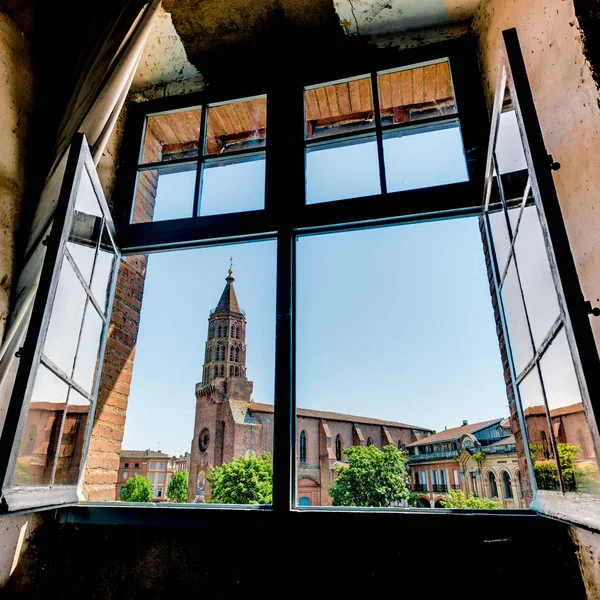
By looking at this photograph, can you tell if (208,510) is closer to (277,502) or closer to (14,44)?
(277,502)

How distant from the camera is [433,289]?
573 inches

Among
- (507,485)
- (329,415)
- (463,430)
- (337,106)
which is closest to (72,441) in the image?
(337,106)

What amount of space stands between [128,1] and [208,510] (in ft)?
6.33

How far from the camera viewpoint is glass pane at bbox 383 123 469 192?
64.9 inches

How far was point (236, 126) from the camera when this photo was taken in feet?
6.61

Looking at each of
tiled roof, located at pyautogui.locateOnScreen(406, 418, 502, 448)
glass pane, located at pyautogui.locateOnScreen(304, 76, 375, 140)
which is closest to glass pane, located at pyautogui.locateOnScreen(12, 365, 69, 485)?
glass pane, located at pyautogui.locateOnScreen(304, 76, 375, 140)

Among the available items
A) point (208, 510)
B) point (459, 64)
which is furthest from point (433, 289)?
point (208, 510)

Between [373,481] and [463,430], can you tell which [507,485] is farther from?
[463,430]

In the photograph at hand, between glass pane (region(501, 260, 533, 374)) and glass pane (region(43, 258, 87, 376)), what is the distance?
1396 millimetres

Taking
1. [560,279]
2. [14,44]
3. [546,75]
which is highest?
[14,44]

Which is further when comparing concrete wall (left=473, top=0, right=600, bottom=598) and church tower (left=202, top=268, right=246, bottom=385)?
church tower (left=202, top=268, right=246, bottom=385)

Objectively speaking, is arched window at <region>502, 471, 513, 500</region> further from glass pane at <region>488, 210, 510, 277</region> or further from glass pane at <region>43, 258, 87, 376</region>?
glass pane at <region>43, 258, 87, 376</region>

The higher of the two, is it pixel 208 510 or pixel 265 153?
pixel 265 153

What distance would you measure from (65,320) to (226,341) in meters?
30.7
